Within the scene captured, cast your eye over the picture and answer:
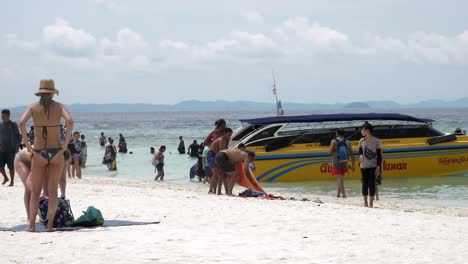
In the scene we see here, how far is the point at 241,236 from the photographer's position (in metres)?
7.95

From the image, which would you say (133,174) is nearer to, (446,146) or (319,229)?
(446,146)

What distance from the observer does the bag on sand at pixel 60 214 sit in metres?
8.46

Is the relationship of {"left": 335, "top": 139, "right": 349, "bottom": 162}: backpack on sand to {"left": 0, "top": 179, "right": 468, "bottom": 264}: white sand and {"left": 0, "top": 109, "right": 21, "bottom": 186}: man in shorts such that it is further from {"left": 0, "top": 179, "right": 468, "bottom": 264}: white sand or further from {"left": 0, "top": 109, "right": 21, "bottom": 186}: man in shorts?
{"left": 0, "top": 109, "right": 21, "bottom": 186}: man in shorts

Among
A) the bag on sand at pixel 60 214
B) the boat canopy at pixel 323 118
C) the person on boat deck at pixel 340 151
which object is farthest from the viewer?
the boat canopy at pixel 323 118

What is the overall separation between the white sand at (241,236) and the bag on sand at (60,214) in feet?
1.25

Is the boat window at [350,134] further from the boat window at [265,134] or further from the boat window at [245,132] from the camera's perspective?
the boat window at [245,132]

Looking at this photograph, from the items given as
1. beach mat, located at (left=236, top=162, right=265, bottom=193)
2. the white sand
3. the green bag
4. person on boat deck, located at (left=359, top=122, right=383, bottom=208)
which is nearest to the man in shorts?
the white sand

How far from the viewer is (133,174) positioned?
2647 cm

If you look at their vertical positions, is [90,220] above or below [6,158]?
below

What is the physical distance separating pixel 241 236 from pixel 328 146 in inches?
512

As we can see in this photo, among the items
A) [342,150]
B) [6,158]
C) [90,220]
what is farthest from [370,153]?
[6,158]

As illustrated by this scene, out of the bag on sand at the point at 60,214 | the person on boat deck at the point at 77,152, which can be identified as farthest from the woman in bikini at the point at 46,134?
the person on boat deck at the point at 77,152

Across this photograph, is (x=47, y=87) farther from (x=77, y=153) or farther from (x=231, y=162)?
(x=77, y=153)

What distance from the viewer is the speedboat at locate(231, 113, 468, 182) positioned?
788 inches
